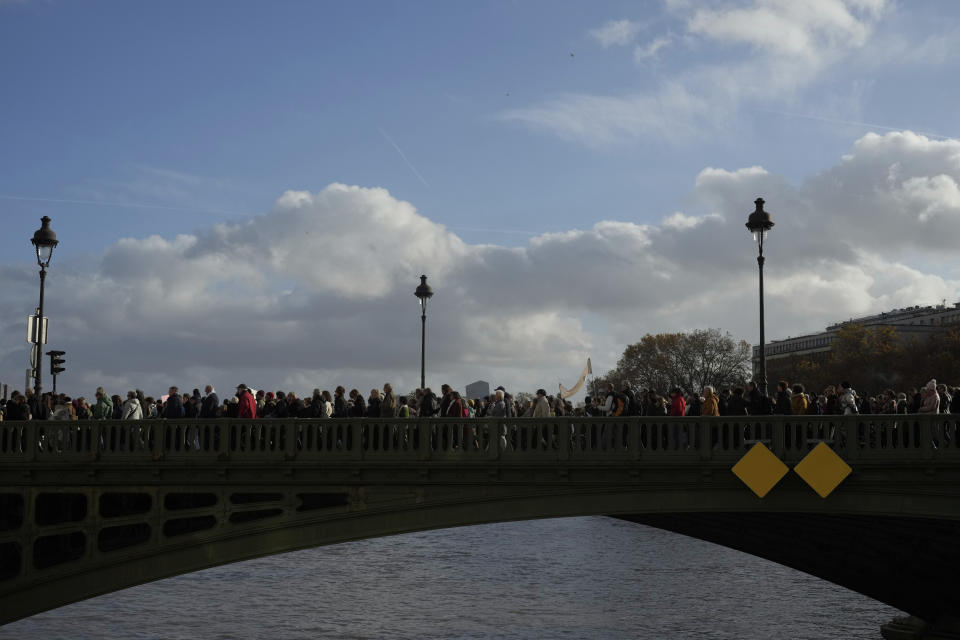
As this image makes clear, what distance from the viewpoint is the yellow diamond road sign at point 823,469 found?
20484 millimetres

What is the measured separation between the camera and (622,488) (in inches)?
840

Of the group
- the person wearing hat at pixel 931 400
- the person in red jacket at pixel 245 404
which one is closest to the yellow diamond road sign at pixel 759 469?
the person wearing hat at pixel 931 400

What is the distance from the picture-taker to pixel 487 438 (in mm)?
21891

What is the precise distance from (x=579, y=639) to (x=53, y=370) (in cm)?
1738

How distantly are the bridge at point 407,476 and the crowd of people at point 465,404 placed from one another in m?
0.51

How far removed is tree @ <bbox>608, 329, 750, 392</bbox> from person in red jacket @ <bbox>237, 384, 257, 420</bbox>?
10292 centimetres

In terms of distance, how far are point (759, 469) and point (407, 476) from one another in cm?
663

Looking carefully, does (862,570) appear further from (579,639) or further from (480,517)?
(480,517)

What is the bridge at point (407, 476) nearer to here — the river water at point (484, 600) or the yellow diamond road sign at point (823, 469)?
the yellow diamond road sign at point (823, 469)

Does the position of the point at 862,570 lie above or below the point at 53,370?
below

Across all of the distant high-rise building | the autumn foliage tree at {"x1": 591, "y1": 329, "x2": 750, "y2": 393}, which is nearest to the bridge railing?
the distant high-rise building

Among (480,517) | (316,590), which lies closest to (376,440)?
(480,517)

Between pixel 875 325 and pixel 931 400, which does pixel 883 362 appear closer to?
pixel 875 325

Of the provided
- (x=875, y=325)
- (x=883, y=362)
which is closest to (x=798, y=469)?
(x=883, y=362)
